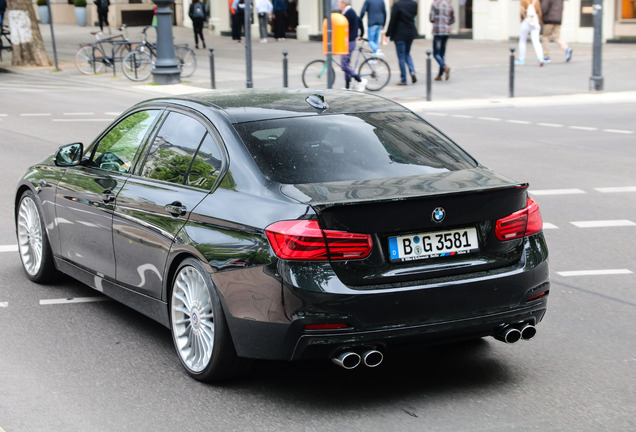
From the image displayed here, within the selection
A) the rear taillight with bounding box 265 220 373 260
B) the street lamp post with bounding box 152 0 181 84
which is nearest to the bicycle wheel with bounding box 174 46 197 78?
the street lamp post with bounding box 152 0 181 84

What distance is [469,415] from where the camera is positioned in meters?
4.58

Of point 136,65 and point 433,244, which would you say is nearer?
point 433,244

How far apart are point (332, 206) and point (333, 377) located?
43.1 inches

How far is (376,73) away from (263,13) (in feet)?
56.8

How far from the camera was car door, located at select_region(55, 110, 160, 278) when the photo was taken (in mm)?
5980

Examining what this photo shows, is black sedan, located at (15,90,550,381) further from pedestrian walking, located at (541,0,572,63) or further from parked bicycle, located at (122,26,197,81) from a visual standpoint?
pedestrian walking, located at (541,0,572,63)

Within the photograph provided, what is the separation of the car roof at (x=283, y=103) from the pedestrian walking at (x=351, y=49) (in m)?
16.5

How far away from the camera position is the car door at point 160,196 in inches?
207

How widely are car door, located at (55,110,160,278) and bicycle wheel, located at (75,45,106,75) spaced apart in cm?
2379

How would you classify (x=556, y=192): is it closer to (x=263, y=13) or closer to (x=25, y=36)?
(x=25, y=36)

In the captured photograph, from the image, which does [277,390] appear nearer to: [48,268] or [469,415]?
[469,415]

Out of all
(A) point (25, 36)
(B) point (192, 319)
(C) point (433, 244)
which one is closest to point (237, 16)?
(A) point (25, 36)

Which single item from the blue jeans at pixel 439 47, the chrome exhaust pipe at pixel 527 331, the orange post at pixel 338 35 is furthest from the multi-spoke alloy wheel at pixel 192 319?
the blue jeans at pixel 439 47

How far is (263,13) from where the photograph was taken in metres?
39.3
